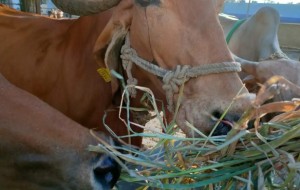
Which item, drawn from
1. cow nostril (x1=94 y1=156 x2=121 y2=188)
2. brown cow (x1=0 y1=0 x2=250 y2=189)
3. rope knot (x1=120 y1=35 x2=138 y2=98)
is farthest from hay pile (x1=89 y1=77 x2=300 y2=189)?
rope knot (x1=120 y1=35 x2=138 y2=98)

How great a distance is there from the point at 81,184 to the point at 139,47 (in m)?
1.03

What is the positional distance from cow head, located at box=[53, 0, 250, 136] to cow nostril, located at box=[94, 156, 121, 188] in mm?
502

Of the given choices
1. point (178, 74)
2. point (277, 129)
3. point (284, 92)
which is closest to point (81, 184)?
point (277, 129)

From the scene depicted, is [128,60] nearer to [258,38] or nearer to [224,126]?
[224,126]

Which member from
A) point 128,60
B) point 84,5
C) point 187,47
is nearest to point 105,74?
point 128,60

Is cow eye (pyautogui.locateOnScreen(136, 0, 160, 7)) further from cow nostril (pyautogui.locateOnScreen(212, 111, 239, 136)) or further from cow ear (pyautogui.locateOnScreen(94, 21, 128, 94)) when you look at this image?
cow nostril (pyautogui.locateOnScreen(212, 111, 239, 136))

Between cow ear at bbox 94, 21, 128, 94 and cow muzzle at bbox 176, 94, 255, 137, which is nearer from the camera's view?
cow muzzle at bbox 176, 94, 255, 137

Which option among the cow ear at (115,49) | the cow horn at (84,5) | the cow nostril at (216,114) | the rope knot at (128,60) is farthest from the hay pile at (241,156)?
the cow horn at (84,5)

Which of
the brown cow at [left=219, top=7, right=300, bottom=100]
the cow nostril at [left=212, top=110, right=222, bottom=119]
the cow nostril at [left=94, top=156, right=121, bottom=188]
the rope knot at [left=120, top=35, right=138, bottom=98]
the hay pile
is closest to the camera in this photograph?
the hay pile

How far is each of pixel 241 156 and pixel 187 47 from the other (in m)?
0.81

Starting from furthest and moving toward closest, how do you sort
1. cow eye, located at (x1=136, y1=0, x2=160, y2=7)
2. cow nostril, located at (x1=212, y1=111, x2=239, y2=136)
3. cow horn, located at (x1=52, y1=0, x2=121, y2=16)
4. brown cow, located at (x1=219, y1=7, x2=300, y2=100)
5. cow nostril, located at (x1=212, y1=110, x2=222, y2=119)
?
brown cow, located at (x1=219, y1=7, x2=300, y2=100), cow horn, located at (x1=52, y1=0, x2=121, y2=16), cow eye, located at (x1=136, y1=0, x2=160, y2=7), cow nostril, located at (x1=212, y1=110, x2=222, y2=119), cow nostril, located at (x1=212, y1=111, x2=239, y2=136)

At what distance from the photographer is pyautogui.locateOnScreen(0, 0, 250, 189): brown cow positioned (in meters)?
1.97

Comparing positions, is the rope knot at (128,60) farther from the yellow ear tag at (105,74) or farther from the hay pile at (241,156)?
the hay pile at (241,156)

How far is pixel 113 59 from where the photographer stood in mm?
2514
